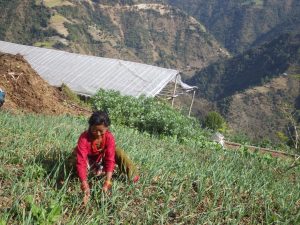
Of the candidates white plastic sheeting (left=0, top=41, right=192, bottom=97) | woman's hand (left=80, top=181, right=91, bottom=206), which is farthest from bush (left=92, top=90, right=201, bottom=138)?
woman's hand (left=80, top=181, right=91, bottom=206)

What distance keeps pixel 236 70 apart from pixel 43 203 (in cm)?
13204

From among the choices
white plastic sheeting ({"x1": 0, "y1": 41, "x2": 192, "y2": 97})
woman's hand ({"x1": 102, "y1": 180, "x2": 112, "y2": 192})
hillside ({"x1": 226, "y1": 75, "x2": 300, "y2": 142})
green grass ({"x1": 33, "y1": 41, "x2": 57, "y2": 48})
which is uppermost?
woman's hand ({"x1": 102, "y1": 180, "x2": 112, "y2": 192})

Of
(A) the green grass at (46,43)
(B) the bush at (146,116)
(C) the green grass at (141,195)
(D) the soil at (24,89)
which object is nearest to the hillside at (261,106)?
(A) the green grass at (46,43)

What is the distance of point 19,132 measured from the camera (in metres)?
5.84

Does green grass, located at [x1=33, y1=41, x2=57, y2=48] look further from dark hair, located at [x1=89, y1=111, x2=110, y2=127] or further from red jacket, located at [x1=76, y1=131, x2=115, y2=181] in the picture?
dark hair, located at [x1=89, y1=111, x2=110, y2=127]

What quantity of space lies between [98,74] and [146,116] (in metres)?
11.5

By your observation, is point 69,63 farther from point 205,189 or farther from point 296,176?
point 205,189

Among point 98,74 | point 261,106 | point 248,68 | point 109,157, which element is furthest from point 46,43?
point 109,157

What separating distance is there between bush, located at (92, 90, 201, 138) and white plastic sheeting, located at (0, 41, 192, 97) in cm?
688

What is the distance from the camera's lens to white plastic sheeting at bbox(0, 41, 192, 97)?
21.9m

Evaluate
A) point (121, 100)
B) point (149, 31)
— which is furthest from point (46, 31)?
point (121, 100)

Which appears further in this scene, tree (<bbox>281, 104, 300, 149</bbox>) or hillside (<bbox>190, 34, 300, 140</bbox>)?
hillside (<bbox>190, 34, 300, 140</bbox>)

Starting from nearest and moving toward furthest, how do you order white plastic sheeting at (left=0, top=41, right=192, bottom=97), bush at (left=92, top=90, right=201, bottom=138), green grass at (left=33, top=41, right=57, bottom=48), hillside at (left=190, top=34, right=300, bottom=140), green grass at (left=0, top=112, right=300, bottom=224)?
1. green grass at (left=0, top=112, right=300, bottom=224)
2. bush at (left=92, top=90, right=201, bottom=138)
3. white plastic sheeting at (left=0, top=41, right=192, bottom=97)
4. hillside at (left=190, top=34, right=300, bottom=140)
5. green grass at (left=33, top=41, right=57, bottom=48)

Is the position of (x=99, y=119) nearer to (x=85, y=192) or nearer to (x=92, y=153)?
Result: (x=92, y=153)
